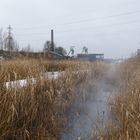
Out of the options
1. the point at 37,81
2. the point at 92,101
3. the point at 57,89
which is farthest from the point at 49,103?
the point at 92,101

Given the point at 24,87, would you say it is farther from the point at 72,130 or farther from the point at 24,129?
the point at 72,130

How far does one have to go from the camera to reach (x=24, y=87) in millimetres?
3797

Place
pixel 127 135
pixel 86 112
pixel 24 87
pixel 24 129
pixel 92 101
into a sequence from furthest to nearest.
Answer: pixel 92 101 → pixel 86 112 → pixel 24 87 → pixel 24 129 → pixel 127 135

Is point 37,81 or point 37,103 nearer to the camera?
point 37,103

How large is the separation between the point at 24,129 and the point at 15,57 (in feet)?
15.9

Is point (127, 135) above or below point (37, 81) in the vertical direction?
below

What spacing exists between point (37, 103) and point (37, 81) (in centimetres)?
41

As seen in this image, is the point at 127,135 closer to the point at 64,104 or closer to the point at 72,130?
the point at 72,130

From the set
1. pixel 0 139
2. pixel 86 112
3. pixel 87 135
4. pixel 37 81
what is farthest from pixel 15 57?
pixel 0 139

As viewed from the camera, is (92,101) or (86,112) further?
(92,101)

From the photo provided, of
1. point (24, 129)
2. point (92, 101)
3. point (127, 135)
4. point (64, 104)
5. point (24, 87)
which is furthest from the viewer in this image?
point (92, 101)

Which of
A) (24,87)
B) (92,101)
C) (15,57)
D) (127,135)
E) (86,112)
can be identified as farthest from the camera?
(15,57)

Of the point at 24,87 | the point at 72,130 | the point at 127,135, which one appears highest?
the point at 24,87

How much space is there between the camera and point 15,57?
321 inches
